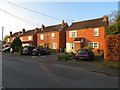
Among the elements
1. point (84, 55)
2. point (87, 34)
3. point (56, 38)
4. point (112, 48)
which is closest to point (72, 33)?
point (87, 34)

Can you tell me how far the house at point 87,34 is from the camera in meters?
44.4

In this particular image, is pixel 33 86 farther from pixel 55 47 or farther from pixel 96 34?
pixel 55 47

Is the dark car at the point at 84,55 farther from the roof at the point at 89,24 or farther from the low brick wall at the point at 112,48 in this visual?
the roof at the point at 89,24

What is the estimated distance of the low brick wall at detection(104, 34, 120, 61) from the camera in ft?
70.4

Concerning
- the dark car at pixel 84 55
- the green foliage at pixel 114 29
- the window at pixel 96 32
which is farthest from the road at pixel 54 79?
the window at pixel 96 32

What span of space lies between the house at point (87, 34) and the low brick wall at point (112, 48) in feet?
69.0

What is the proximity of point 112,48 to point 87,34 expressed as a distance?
82.5 feet

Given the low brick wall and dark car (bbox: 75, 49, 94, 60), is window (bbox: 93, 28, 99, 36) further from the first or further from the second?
the low brick wall

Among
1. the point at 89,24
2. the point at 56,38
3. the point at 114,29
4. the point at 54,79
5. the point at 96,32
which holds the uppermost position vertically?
the point at 89,24

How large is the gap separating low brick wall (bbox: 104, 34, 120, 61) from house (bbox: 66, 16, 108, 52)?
2103cm

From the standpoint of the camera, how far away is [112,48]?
22.0 m

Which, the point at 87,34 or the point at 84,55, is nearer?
the point at 84,55

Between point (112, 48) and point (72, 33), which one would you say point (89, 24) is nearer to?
point (72, 33)

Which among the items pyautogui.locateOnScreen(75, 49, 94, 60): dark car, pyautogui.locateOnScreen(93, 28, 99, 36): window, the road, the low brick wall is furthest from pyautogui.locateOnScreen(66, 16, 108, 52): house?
the road
